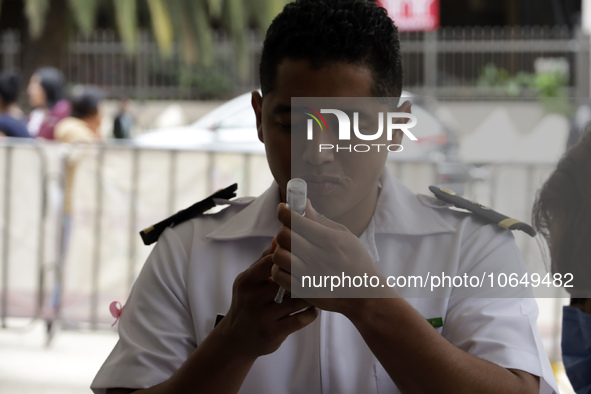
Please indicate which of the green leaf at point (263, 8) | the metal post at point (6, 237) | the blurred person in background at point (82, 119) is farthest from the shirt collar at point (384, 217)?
the green leaf at point (263, 8)

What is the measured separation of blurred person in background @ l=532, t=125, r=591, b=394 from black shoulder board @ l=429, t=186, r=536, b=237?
7 centimetres

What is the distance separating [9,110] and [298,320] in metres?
5.19

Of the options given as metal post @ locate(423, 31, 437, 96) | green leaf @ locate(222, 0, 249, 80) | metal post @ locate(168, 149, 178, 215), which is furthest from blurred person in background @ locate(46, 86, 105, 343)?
metal post @ locate(423, 31, 437, 96)

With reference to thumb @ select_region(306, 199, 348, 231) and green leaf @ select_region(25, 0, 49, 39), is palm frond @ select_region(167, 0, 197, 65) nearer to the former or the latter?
green leaf @ select_region(25, 0, 49, 39)

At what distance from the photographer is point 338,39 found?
49.1 inches

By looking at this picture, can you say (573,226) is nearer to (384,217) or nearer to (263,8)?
(384,217)

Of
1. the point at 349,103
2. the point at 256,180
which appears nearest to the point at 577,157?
the point at 349,103

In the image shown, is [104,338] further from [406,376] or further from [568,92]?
[568,92]

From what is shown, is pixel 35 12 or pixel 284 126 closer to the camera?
pixel 284 126

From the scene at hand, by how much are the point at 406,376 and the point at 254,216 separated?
0.43 m

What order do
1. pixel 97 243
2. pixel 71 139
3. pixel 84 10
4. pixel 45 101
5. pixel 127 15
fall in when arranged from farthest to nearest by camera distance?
pixel 127 15 < pixel 84 10 < pixel 45 101 < pixel 71 139 < pixel 97 243

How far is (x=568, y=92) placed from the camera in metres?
16.3

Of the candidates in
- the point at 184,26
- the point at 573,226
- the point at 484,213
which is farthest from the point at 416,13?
the point at 484,213

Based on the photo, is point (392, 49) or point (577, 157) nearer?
point (392, 49)
